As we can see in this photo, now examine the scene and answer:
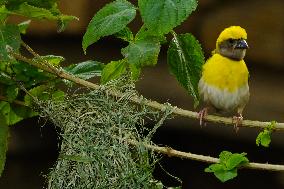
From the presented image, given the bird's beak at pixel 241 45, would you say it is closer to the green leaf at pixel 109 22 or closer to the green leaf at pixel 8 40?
the green leaf at pixel 109 22

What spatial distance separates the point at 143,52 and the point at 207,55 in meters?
1.59

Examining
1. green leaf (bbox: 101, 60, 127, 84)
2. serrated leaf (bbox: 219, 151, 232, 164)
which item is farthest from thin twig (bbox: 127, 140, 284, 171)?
green leaf (bbox: 101, 60, 127, 84)

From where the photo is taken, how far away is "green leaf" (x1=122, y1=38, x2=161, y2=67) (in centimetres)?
109

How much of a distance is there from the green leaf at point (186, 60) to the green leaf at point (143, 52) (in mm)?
44

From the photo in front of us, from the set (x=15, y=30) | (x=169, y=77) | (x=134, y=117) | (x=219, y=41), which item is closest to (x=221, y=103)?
(x=219, y=41)

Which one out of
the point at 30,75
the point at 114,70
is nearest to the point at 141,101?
the point at 114,70

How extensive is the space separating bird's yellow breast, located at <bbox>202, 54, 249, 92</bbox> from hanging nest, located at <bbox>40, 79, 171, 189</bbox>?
1.30 feet

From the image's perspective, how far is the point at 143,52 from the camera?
1.10 m

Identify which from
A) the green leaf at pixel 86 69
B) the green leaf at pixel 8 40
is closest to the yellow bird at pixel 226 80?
the green leaf at pixel 86 69

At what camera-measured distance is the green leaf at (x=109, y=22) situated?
43.1 inches

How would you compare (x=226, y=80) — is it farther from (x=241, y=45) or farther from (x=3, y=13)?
(x=3, y=13)

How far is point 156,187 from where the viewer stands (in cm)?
116

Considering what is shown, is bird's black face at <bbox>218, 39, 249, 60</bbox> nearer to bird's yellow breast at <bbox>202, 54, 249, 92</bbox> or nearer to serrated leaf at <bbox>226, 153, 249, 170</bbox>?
bird's yellow breast at <bbox>202, 54, 249, 92</bbox>

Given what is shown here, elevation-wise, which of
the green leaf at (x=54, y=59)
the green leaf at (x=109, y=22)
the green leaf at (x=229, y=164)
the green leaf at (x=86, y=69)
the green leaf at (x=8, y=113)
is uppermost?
the green leaf at (x=109, y=22)
